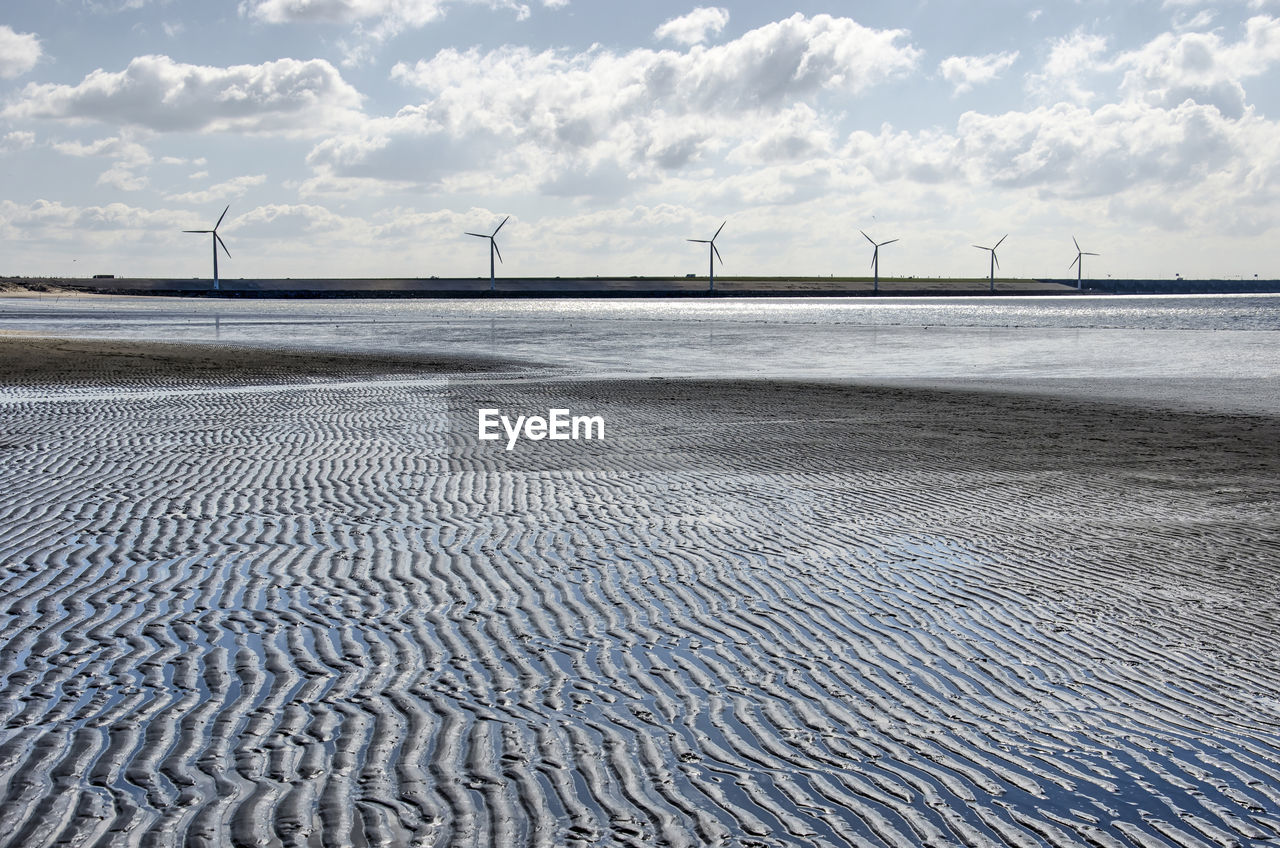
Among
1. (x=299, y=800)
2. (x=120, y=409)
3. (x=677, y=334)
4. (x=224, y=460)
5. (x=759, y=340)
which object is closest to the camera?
(x=299, y=800)

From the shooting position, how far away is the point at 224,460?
16859 mm

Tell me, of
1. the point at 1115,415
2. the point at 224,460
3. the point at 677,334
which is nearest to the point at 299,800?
the point at 224,460

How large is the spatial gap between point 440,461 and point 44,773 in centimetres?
1143

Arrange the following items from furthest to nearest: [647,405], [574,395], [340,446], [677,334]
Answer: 1. [677,334]
2. [574,395]
3. [647,405]
4. [340,446]

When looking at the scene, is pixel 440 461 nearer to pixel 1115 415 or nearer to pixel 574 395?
pixel 574 395

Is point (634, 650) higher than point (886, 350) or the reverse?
the reverse

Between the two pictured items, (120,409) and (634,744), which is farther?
(120,409)

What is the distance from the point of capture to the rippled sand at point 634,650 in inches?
215

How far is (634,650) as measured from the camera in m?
8.02

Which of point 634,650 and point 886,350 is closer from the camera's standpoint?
point 634,650

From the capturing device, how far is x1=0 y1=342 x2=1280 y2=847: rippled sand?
5453 millimetres

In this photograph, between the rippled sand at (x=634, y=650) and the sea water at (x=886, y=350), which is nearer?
the rippled sand at (x=634, y=650)

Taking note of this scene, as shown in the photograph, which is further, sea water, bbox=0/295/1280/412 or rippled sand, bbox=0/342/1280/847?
sea water, bbox=0/295/1280/412

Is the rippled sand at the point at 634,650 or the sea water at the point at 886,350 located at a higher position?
the sea water at the point at 886,350
